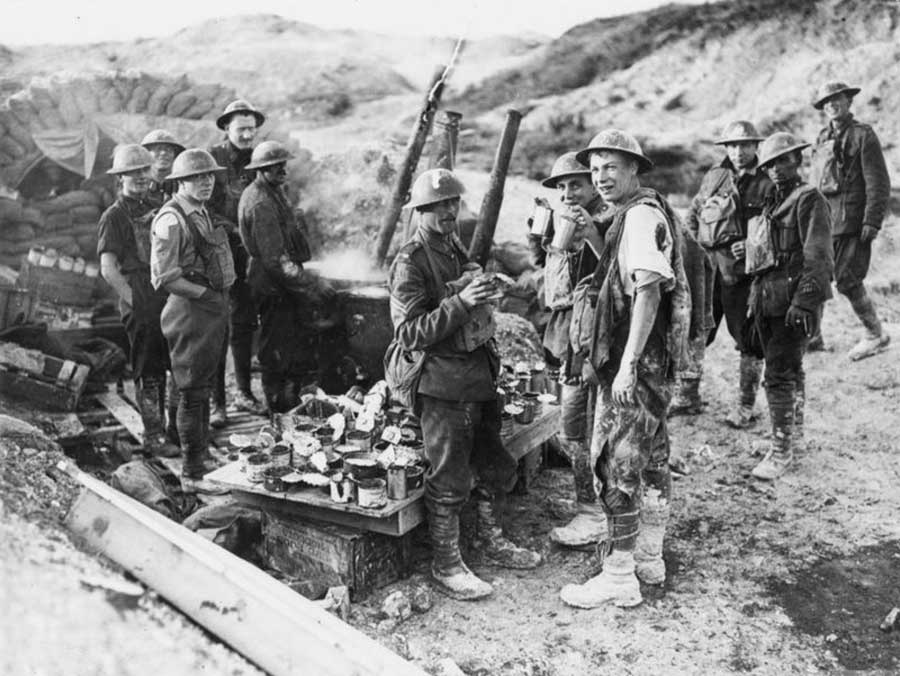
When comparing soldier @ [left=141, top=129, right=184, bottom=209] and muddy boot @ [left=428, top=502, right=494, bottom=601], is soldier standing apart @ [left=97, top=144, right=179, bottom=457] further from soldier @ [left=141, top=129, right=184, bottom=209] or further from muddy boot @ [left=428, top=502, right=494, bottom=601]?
muddy boot @ [left=428, top=502, right=494, bottom=601]

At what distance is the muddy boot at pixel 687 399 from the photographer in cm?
729

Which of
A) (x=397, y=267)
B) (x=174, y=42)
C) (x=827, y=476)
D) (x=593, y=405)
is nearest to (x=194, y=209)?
(x=397, y=267)

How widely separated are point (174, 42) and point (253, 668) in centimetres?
1734

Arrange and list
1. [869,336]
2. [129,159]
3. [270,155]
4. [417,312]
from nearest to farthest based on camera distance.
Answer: [417,312]
[129,159]
[270,155]
[869,336]

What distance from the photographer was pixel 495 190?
7066 millimetres

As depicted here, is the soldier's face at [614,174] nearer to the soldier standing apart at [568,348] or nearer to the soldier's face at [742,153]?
the soldier standing apart at [568,348]

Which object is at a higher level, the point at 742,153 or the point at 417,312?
the point at 742,153

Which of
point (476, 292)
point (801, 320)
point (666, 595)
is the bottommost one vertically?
point (666, 595)

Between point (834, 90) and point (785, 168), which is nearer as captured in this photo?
Answer: point (785, 168)

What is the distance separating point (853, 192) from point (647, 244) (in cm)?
450

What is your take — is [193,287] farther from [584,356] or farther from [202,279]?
[584,356]

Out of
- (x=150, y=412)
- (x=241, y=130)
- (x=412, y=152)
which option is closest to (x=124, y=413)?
(x=150, y=412)

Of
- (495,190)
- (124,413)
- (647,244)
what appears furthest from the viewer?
(495,190)

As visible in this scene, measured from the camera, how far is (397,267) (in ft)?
14.3
